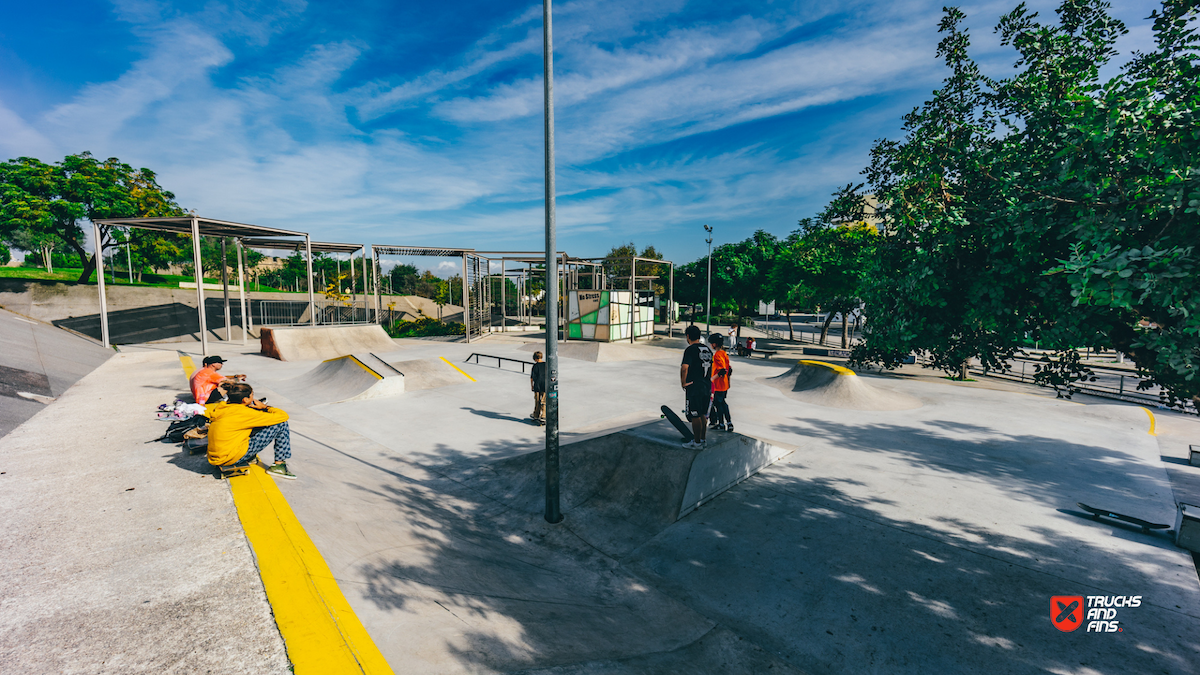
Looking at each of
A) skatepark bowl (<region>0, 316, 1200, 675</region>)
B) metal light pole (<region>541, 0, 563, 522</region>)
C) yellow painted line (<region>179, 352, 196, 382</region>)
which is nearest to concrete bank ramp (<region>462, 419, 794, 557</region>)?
skatepark bowl (<region>0, 316, 1200, 675</region>)

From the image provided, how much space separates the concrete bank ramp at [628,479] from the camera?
6.29m

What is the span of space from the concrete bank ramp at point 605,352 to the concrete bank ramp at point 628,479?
1339 cm

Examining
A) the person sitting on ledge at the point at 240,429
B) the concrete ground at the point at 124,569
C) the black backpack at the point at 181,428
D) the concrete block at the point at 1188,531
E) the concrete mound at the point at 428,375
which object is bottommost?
the concrete block at the point at 1188,531

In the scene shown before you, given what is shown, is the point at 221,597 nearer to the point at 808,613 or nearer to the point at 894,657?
the point at 808,613

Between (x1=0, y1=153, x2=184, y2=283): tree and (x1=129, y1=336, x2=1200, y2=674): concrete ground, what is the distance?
29093 mm

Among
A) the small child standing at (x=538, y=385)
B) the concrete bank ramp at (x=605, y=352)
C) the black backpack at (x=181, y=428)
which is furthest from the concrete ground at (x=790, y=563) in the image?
the concrete bank ramp at (x=605, y=352)

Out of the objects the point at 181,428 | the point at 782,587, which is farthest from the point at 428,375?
the point at 782,587

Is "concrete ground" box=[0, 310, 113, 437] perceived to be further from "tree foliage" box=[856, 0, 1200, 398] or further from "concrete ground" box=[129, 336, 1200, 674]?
"tree foliage" box=[856, 0, 1200, 398]

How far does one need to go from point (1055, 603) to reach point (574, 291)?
24.3 metres

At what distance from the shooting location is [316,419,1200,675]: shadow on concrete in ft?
12.5

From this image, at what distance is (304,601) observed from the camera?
2949mm

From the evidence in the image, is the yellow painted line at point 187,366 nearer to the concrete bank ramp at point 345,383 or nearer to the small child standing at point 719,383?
the concrete bank ramp at point 345,383

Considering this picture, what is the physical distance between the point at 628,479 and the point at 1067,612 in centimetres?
488

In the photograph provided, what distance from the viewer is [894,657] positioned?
12.9 feet
